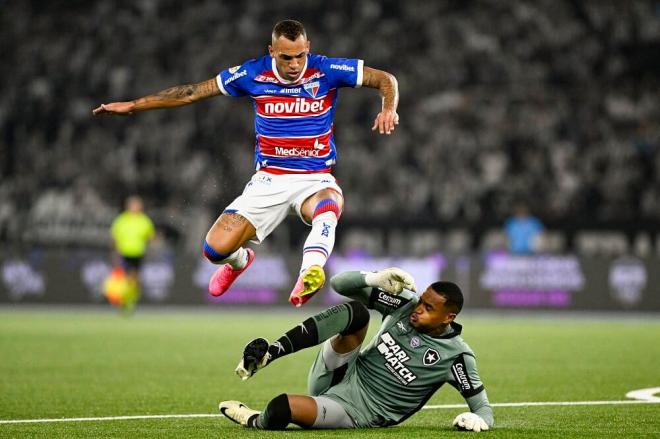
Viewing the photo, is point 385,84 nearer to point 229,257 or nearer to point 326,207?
point 326,207

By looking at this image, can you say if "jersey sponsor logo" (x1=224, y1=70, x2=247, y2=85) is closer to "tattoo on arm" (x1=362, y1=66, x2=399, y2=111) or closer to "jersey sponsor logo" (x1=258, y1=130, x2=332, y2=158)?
"jersey sponsor logo" (x1=258, y1=130, x2=332, y2=158)

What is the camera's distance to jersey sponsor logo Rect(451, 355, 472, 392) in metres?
7.42

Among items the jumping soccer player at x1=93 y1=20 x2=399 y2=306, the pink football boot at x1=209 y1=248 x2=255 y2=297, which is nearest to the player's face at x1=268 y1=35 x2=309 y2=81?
the jumping soccer player at x1=93 y1=20 x2=399 y2=306

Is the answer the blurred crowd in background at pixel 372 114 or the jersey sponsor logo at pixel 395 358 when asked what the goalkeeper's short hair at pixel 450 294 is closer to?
the jersey sponsor logo at pixel 395 358

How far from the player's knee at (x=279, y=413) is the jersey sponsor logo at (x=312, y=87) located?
264cm

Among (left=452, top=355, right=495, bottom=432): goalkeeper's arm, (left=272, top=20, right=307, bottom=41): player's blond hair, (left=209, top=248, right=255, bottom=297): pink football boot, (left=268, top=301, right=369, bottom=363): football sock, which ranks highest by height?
(left=272, top=20, right=307, bottom=41): player's blond hair

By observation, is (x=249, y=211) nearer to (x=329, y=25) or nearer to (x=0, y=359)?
(x=0, y=359)

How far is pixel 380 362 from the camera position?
759 cm

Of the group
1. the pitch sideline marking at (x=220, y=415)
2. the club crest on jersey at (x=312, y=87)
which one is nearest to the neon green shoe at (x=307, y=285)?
the pitch sideline marking at (x=220, y=415)

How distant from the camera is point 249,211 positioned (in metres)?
9.12

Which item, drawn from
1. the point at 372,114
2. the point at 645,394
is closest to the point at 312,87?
the point at 645,394

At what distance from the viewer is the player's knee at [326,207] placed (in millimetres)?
8750

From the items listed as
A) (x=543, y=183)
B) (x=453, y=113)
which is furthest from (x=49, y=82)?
(x=543, y=183)

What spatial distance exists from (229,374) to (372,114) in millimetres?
15369
